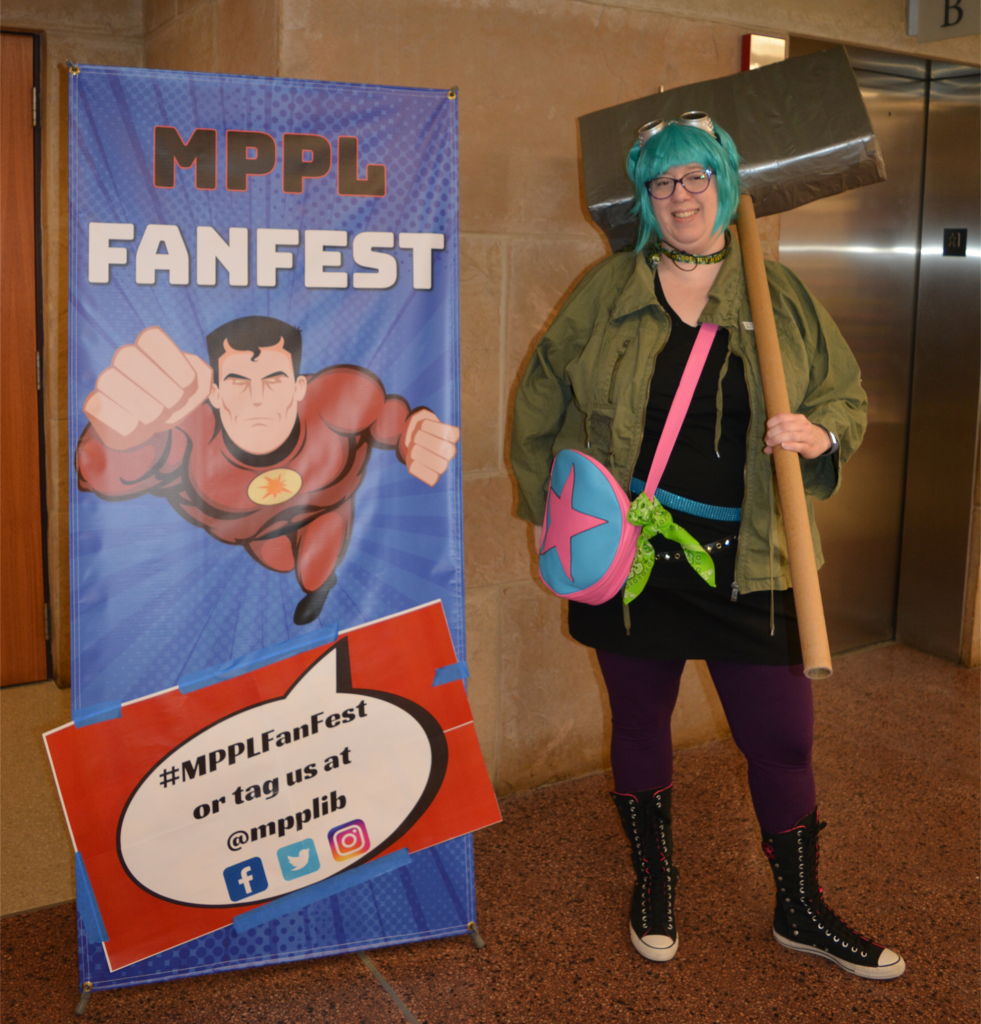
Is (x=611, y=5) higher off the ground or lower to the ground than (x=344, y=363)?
higher

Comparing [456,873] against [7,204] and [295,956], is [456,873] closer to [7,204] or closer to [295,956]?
[295,956]

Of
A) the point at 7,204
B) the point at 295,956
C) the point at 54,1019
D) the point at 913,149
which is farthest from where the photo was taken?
the point at 913,149

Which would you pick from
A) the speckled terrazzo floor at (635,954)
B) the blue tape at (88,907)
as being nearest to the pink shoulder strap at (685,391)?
the speckled terrazzo floor at (635,954)

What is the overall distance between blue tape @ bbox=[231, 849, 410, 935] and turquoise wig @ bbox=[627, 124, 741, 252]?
4.69ft

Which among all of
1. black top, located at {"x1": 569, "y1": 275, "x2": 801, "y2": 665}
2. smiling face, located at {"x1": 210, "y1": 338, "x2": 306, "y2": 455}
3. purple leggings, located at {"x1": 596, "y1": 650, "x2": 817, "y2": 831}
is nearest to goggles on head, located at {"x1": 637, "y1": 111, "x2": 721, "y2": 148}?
black top, located at {"x1": 569, "y1": 275, "x2": 801, "y2": 665}

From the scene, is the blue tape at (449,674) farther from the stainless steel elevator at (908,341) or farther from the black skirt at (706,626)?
the stainless steel elevator at (908,341)

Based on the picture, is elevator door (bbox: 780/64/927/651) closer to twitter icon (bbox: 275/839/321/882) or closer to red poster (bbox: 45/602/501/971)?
red poster (bbox: 45/602/501/971)

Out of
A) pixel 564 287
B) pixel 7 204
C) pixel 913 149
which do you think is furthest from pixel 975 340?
pixel 7 204

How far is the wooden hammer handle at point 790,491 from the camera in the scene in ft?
5.65

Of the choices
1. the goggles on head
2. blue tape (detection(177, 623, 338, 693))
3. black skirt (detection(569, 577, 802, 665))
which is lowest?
blue tape (detection(177, 623, 338, 693))

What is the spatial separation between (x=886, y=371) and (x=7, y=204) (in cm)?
325

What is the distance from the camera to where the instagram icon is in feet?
7.00

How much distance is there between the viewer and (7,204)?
3365 millimetres

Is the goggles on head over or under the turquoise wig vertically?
over
